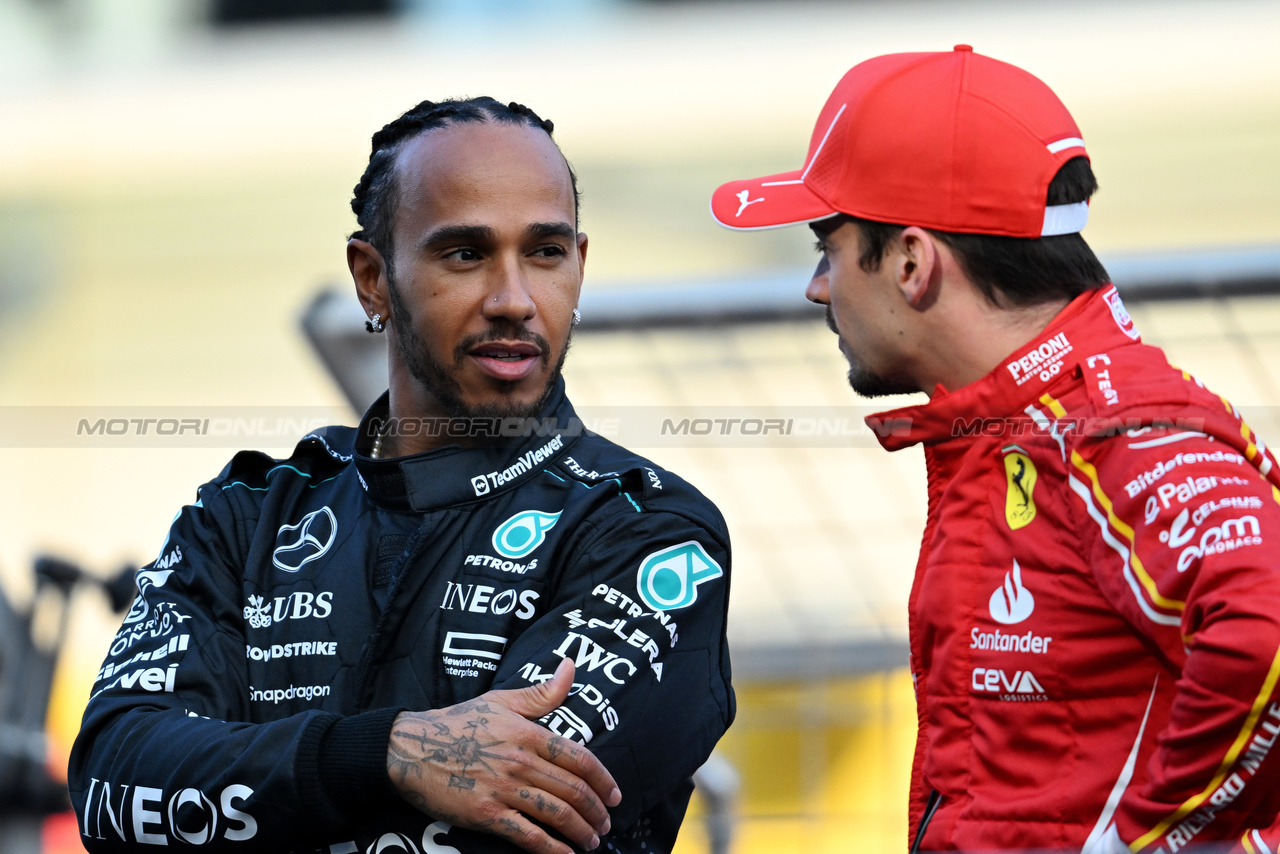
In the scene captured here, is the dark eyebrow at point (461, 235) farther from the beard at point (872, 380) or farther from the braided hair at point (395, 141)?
the beard at point (872, 380)

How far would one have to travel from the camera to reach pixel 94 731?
1582 mm

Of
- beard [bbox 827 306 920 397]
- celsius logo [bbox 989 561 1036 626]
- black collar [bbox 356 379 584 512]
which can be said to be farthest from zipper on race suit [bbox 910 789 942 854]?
black collar [bbox 356 379 584 512]

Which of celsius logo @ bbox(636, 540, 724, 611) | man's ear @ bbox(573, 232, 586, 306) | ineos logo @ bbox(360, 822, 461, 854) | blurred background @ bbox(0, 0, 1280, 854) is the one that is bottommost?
blurred background @ bbox(0, 0, 1280, 854)

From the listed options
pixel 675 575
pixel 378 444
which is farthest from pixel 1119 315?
pixel 378 444

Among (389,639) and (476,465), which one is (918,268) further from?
(389,639)

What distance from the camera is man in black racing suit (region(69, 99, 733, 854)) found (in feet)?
4.69

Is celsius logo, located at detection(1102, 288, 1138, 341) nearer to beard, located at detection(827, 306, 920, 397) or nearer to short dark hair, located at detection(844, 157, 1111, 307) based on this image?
short dark hair, located at detection(844, 157, 1111, 307)

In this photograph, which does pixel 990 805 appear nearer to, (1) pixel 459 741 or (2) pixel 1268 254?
(1) pixel 459 741

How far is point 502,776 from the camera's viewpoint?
1.41m

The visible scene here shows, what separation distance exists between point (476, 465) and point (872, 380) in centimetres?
46

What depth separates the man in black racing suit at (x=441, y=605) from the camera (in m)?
1.43

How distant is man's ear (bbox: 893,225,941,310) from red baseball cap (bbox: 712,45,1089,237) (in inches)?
0.7

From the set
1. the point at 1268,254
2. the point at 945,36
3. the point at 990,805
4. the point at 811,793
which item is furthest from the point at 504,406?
the point at 945,36

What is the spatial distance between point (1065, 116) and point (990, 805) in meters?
0.77
